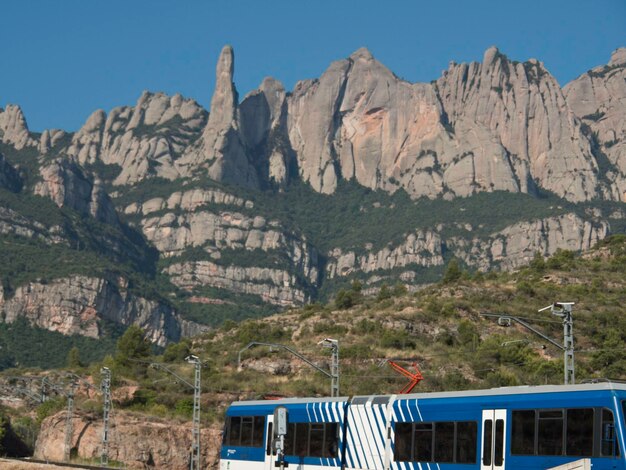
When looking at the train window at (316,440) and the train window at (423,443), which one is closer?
the train window at (423,443)

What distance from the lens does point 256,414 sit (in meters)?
45.0

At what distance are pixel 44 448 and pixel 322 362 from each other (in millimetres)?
27661

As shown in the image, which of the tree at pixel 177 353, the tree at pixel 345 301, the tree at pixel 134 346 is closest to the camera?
the tree at pixel 177 353

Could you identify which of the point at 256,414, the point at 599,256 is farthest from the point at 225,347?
the point at 256,414

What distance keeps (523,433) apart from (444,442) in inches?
139

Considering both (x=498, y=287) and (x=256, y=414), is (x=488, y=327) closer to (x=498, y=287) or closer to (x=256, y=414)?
(x=498, y=287)

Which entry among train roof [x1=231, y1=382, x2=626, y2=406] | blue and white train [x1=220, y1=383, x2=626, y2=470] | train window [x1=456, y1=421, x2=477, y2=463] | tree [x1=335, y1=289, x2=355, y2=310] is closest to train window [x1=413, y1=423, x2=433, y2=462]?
blue and white train [x1=220, y1=383, x2=626, y2=470]

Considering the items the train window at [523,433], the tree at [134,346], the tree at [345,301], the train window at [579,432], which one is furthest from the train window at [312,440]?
the tree at [345,301]

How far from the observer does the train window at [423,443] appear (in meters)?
35.1

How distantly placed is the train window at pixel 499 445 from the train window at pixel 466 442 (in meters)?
0.95

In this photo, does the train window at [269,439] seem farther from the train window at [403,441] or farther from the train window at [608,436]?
the train window at [608,436]

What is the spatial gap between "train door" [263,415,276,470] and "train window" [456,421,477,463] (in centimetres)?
1110

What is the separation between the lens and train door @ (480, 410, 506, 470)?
32156mm

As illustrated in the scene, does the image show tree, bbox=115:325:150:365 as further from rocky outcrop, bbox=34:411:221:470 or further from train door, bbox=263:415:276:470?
train door, bbox=263:415:276:470
